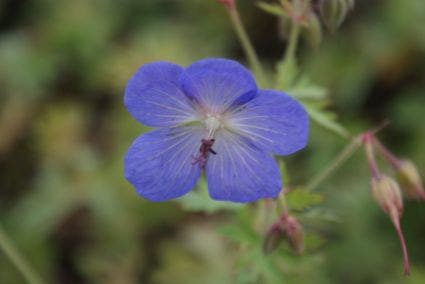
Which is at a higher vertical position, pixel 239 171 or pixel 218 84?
pixel 218 84

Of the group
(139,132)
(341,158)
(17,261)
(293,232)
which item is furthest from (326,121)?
(139,132)

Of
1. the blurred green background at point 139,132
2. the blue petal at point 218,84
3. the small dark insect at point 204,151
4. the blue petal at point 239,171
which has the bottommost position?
the blurred green background at point 139,132

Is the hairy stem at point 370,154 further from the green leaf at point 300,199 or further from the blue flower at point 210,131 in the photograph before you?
the blue flower at point 210,131

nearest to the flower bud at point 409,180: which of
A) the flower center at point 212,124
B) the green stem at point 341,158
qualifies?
the green stem at point 341,158

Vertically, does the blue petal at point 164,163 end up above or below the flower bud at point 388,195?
above

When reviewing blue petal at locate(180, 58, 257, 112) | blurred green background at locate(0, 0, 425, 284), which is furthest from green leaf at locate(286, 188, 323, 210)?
blurred green background at locate(0, 0, 425, 284)

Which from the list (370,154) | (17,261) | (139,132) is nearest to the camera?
(370,154)

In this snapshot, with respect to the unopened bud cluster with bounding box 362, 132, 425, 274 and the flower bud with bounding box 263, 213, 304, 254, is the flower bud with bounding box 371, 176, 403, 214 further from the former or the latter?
the flower bud with bounding box 263, 213, 304, 254

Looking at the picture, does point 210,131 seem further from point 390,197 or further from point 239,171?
point 390,197
